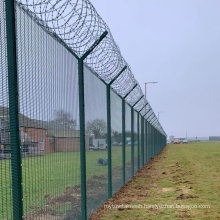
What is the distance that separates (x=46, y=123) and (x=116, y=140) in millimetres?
4509

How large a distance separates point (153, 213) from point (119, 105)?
3.04 metres

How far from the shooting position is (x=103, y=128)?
19.9 feet

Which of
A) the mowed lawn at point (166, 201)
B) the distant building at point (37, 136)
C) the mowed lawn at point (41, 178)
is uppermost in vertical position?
the distant building at point (37, 136)

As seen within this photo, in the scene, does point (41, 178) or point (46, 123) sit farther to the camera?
point (46, 123)

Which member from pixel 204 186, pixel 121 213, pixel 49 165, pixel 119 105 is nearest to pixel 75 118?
pixel 49 165

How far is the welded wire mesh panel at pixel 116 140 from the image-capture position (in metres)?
6.95

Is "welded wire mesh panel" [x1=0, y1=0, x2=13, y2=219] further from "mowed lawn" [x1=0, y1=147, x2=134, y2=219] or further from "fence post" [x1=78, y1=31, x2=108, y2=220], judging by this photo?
"fence post" [x1=78, y1=31, x2=108, y2=220]

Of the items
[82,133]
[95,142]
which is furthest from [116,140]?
[82,133]

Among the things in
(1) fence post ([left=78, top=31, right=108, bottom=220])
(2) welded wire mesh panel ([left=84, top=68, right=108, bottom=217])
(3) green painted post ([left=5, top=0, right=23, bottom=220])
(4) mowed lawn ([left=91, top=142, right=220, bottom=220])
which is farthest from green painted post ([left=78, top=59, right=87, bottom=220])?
(3) green painted post ([left=5, top=0, right=23, bottom=220])

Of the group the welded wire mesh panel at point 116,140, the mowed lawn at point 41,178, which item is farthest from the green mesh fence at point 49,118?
the welded wire mesh panel at point 116,140

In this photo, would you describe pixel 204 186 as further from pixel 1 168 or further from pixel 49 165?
pixel 1 168

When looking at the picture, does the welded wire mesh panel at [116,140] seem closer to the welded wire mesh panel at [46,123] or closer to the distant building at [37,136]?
the welded wire mesh panel at [46,123]

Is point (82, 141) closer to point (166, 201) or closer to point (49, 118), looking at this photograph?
point (49, 118)

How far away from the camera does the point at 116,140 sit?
7453mm
